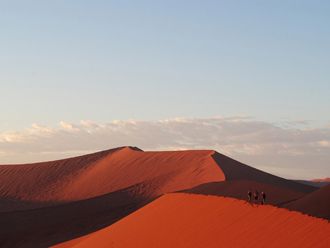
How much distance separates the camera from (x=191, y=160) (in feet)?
189

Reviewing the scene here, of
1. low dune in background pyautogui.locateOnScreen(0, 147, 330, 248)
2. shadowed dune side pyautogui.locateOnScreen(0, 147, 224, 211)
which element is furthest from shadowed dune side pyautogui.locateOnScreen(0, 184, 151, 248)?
shadowed dune side pyautogui.locateOnScreen(0, 147, 224, 211)

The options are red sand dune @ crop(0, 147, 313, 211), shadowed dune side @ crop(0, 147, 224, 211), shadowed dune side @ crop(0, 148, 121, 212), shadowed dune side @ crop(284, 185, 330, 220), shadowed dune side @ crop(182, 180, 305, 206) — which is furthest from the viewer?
shadowed dune side @ crop(0, 148, 121, 212)

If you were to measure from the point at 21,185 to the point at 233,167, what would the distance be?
19.1 m

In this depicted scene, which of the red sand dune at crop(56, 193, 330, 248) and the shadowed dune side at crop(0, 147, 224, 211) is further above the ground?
the shadowed dune side at crop(0, 147, 224, 211)

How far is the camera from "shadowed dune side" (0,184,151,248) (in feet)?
128

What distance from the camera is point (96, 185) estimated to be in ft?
188

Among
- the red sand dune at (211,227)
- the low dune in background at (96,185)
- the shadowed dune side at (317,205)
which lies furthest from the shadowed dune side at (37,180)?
the shadowed dune side at (317,205)

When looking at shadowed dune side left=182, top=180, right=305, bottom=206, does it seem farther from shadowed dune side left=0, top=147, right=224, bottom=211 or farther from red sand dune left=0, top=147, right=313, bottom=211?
shadowed dune side left=0, top=147, right=224, bottom=211

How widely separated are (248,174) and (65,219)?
51.4 ft

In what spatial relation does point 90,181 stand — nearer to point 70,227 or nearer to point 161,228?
point 70,227

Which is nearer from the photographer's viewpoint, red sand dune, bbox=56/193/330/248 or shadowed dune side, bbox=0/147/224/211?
red sand dune, bbox=56/193/330/248

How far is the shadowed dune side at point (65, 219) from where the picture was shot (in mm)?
39000

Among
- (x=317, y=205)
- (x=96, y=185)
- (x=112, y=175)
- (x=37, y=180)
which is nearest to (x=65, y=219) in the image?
(x=96, y=185)

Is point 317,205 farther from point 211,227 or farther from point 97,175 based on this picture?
point 97,175
